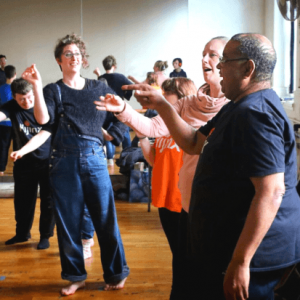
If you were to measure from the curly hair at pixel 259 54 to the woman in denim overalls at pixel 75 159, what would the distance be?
4.48ft

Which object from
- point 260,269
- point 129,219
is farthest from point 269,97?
point 129,219

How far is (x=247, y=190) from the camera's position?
1.37 metres

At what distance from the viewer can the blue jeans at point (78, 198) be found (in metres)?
2.60

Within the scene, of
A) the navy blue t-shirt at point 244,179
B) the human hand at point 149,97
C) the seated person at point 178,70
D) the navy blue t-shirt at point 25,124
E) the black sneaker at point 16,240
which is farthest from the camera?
the seated person at point 178,70

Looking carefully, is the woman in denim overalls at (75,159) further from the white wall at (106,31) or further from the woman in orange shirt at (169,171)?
the white wall at (106,31)

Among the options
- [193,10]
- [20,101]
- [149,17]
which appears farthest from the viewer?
[149,17]

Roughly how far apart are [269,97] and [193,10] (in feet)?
31.5

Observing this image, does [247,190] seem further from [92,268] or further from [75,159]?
[92,268]

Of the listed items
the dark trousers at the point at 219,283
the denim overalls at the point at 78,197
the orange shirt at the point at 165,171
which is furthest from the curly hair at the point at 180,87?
the dark trousers at the point at 219,283

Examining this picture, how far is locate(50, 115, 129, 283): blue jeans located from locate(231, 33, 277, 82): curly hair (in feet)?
4.56

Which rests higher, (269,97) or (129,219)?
(269,97)

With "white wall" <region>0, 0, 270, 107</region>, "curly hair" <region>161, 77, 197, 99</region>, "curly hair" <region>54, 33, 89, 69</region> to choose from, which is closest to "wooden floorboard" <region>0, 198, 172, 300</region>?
"curly hair" <region>161, 77, 197, 99</region>

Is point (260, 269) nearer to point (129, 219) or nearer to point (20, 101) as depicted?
point (20, 101)

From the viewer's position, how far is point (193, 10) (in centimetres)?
1042
